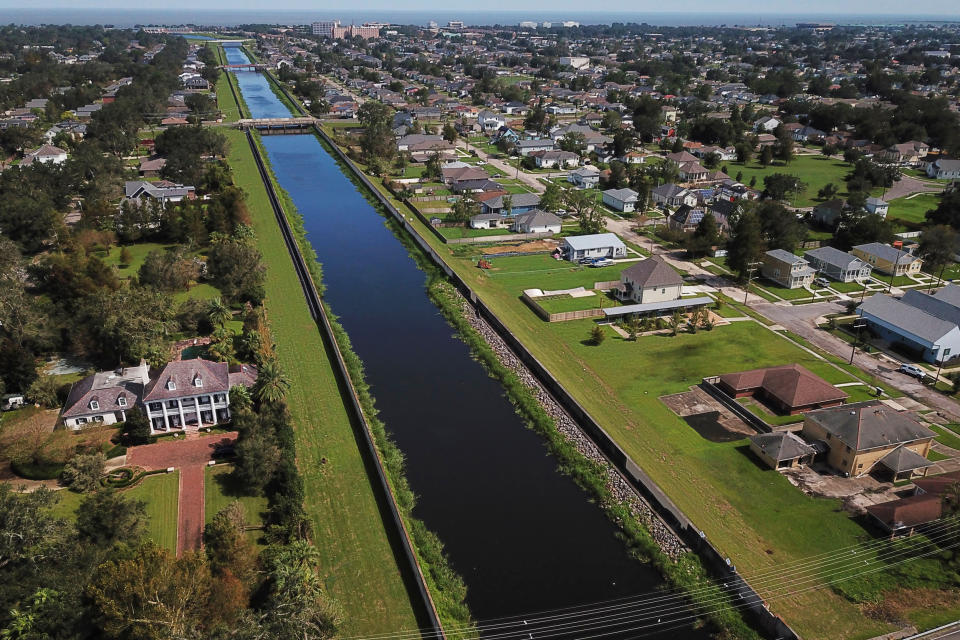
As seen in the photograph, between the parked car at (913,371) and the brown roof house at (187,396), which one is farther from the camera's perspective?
the parked car at (913,371)

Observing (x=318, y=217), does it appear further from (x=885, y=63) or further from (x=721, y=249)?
(x=885, y=63)

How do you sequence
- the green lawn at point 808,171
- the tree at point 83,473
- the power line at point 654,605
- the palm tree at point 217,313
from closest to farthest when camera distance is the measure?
the power line at point 654,605 → the tree at point 83,473 → the palm tree at point 217,313 → the green lawn at point 808,171

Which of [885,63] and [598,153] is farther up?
[885,63]

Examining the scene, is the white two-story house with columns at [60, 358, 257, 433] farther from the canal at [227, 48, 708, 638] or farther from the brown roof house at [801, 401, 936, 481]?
the brown roof house at [801, 401, 936, 481]

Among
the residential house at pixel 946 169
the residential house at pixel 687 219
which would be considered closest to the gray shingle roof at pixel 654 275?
the residential house at pixel 687 219

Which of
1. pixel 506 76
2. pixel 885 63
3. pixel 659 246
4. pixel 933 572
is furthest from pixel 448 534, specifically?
pixel 885 63

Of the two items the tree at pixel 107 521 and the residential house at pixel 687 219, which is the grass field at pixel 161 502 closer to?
the tree at pixel 107 521
